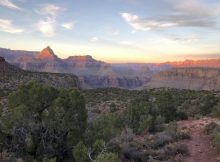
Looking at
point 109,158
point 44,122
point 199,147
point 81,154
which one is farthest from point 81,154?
point 199,147

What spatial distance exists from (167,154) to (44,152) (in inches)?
194

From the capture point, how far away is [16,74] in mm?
56406

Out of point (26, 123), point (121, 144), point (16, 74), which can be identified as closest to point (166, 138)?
point (121, 144)

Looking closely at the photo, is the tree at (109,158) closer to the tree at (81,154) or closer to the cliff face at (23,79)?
the tree at (81,154)

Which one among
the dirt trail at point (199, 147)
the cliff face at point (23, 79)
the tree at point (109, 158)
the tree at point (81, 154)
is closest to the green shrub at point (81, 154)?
the tree at point (81, 154)

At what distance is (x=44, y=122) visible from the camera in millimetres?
13234

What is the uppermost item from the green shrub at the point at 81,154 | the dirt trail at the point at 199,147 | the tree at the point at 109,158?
the tree at the point at 109,158

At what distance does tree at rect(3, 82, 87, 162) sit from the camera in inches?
492

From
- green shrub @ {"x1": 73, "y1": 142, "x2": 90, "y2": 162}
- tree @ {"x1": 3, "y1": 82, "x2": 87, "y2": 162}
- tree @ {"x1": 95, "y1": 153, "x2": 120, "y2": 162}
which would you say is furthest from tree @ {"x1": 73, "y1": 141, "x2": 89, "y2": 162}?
tree @ {"x1": 3, "y1": 82, "x2": 87, "y2": 162}

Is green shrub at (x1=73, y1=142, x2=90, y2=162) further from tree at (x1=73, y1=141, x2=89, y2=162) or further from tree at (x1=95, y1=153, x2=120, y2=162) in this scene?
tree at (x1=95, y1=153, x2=120, y2=162)

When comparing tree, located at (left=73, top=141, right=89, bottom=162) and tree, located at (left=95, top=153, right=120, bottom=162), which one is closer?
tree, located at (left=95, top=153, right=120, bottom=162)

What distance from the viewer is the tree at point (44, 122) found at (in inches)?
492

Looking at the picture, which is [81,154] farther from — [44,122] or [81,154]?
[44,122]

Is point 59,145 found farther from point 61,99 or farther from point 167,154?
point 167,154
